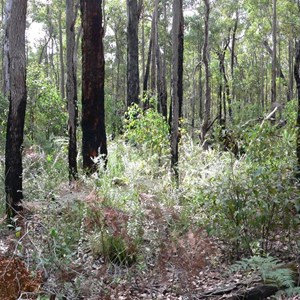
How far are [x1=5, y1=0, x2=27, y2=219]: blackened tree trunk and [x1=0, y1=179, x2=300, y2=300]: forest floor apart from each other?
0.89 metres

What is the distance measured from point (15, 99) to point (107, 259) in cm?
226

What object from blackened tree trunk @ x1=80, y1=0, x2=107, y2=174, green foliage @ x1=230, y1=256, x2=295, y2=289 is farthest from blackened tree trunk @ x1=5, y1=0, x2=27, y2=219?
green foliage @ x1=230, y1=256, x2=295, y2=289

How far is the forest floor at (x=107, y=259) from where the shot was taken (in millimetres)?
3154

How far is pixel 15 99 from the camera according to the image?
520cm

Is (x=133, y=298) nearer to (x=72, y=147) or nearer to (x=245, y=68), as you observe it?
(x=72, y=147)

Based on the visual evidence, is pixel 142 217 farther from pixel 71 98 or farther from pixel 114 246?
pixel 71 98

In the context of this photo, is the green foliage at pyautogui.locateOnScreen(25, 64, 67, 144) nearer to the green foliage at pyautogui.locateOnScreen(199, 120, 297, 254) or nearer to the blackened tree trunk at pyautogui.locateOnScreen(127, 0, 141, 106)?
the blackened tree trunk at pyautogui.locateOnScreen(127, 0, 141, 106)

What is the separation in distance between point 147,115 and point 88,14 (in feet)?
9.02

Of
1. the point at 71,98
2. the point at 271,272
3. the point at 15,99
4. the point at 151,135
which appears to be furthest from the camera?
the point at 151,135

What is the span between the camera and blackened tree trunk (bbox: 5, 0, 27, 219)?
17.0ft

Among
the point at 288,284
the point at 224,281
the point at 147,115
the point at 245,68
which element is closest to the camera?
the point at 288,284

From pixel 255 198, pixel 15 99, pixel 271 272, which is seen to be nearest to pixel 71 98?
pixel 15 99

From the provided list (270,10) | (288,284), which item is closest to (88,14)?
(288,284)

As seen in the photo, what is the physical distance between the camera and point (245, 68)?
126ft
